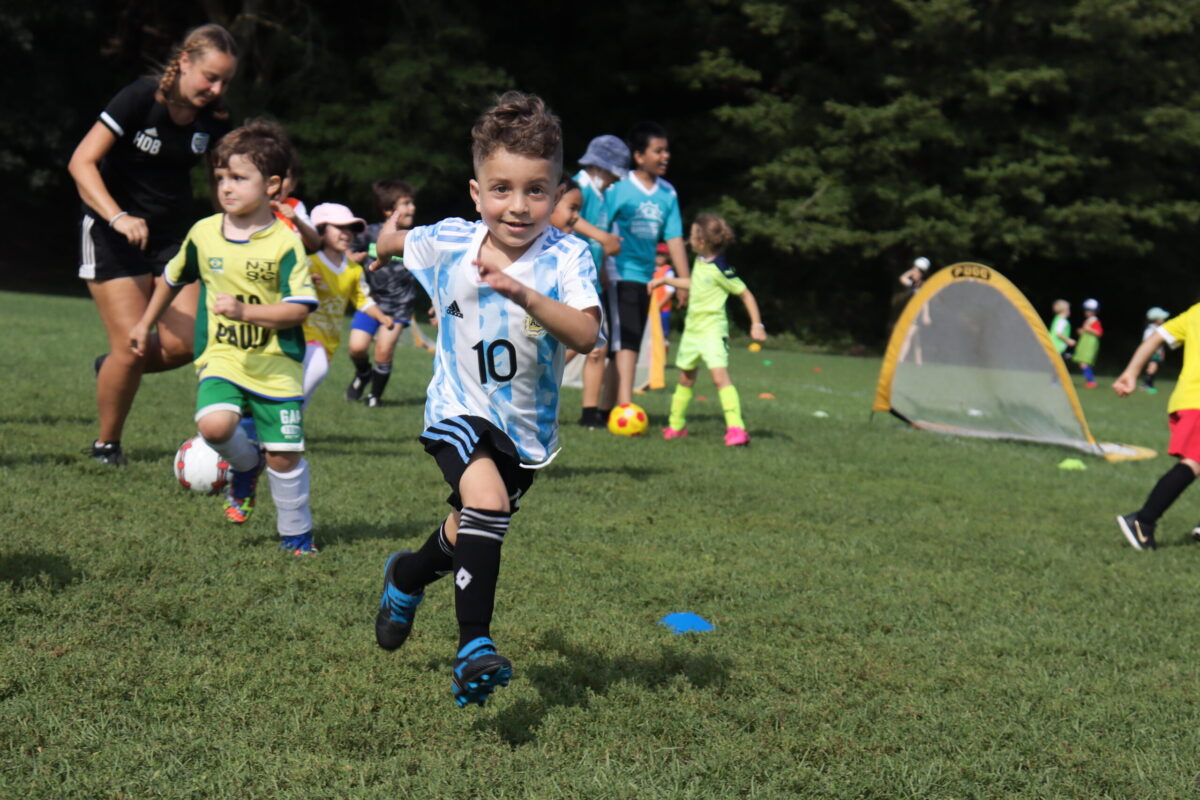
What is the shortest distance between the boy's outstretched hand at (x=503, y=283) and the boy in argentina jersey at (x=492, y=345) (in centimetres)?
15

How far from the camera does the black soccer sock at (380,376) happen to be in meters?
10.5

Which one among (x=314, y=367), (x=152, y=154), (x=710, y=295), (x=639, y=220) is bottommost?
(x=314, y=367)

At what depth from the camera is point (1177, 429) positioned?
714 centimetres

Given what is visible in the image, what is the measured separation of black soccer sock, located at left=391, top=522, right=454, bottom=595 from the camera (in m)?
3.73

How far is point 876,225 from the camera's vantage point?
102 ft

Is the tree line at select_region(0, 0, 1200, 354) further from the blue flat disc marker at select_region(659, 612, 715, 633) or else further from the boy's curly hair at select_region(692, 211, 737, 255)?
the blue flat disc marker at select_region(659, 612, 715, 633)

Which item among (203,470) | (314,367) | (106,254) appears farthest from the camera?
(314,367)

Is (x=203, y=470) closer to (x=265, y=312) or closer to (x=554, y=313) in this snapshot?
(x=265, y=312)

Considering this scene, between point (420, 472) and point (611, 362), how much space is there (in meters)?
3.20

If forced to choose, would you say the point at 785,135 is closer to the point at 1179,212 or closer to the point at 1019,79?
the point at 1019,79

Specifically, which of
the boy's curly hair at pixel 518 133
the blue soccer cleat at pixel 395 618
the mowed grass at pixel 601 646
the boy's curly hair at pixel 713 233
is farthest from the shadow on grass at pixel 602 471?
the boy's curly hair at pixel 518 133

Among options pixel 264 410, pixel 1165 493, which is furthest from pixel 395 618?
pixel 1165 493

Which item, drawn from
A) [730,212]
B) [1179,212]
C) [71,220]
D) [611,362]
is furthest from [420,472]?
[71,220]

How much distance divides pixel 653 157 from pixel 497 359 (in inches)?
253
